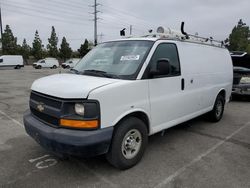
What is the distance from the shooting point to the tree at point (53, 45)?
2398 inches

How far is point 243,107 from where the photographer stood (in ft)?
25.6

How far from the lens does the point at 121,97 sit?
3.04 metres

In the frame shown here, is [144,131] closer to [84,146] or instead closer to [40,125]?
[84,146]

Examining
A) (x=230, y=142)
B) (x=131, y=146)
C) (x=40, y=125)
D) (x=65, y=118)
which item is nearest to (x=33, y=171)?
(x=40, y=125)

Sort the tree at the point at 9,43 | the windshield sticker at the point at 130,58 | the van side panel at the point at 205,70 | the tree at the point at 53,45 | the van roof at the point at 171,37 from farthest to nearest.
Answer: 1. the tree at the point at 53,45
2. the tree at the point at 9,43
3. the van side panel at the point at 205,70
4. the van roof at the point at 171,37
5. the windshield sticker at the point at 130,58

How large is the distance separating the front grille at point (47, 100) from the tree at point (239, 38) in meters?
45.6

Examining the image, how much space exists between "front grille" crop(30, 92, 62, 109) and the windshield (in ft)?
2.66

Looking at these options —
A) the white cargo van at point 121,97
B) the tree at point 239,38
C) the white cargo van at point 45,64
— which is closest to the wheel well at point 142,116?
the white cargo van at point 121,97

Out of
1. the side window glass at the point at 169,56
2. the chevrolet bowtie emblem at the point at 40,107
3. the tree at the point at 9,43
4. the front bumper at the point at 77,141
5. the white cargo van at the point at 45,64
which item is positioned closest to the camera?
the front bumper at the point at 77,141

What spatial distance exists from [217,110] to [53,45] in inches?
2421

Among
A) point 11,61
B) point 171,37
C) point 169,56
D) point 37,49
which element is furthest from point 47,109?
point 37,49

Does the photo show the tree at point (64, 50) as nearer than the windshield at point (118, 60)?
No

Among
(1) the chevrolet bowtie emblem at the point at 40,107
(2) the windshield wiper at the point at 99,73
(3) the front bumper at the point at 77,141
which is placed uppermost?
(2) the windshield wiper at the point at 99,73

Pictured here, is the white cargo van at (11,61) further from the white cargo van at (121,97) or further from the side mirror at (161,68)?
the side mirror at (161,68)
